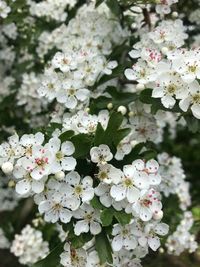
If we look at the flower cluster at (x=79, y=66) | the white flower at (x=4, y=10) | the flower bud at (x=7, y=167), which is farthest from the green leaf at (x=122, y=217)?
the white flower at (x=4, y=10)

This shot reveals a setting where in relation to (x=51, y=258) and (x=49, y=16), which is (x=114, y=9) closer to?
(x=49, y=16)

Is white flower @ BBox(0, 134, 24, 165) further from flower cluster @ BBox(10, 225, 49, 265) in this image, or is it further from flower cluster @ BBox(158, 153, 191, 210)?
flower cluster @ BBox(10, 225, 49, 265)

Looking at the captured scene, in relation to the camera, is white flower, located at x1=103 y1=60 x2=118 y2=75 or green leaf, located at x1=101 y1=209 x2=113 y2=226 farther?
white flower, located at x1=103 y1=60 x2=118 y2=75

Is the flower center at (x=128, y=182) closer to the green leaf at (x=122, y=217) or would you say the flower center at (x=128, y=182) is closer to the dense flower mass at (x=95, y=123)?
the dense flower mass at (x=95, y=123)

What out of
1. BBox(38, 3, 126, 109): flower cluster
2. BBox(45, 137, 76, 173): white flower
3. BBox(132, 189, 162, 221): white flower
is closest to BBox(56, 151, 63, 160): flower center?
BBox(45, 137, 76, 173): white flower

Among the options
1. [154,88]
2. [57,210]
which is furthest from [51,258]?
[154,88]

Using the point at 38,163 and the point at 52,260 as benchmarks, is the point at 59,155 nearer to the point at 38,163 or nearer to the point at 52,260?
the point at 38,163
